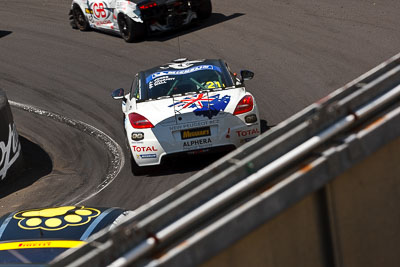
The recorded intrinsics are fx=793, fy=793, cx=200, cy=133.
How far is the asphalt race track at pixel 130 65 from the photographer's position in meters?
11.4

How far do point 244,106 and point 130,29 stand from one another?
8.35 meters

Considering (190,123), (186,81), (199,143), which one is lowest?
(199,143)

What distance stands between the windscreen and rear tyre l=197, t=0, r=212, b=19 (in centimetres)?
757

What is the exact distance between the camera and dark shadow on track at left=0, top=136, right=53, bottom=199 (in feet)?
37.7

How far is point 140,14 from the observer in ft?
58.0

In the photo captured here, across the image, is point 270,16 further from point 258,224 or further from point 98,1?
point 258,224

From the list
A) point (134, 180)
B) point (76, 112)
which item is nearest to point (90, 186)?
point (134, 180)

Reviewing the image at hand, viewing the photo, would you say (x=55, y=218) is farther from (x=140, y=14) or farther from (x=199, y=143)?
(x=140, y=14)

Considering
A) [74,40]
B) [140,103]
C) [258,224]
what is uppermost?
[258,224]

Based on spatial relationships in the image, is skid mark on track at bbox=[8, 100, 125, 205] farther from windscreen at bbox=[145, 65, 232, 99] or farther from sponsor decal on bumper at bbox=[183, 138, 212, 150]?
sponsor decal on bumper at bbox=[183, 138, 212, 150]

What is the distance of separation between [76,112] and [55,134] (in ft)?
3.95

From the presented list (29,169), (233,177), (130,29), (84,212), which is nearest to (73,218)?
(84,212)

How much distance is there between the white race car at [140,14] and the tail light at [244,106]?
7512 mm

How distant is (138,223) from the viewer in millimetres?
3443
